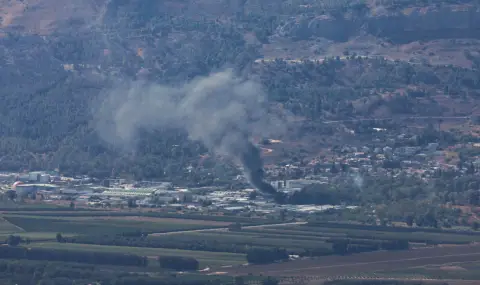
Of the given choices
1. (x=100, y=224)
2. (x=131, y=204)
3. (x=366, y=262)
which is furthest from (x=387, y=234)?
(x=131, y=204)

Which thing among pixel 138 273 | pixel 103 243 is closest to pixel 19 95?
pixel 103 243

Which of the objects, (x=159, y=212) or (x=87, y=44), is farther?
(x=87, y=44)

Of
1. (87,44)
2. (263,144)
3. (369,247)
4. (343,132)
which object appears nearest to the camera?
(369,247)

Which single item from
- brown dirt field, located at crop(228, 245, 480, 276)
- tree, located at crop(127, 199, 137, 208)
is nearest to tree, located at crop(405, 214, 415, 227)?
brown dirt field, located at crop(228, 245, 480, 276)

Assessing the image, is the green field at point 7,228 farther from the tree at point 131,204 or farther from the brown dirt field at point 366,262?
the brown dirt field at point 366,262

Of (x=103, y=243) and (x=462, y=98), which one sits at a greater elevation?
(x=462, y=98)

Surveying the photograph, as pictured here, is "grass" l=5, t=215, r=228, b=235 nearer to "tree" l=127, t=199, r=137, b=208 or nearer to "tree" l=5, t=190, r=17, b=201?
"tree" l=127, t=199, r=137, b=208

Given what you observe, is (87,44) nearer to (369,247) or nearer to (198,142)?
(198,142)
